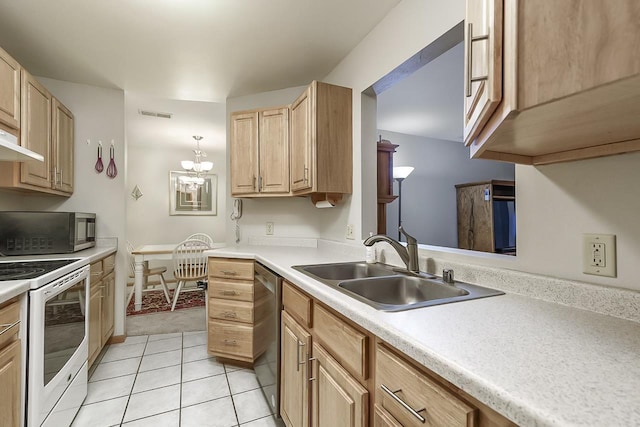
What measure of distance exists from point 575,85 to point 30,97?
9.05 ft

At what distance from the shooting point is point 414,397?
666 mm

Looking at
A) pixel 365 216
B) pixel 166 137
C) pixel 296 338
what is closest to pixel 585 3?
pixel 296 338

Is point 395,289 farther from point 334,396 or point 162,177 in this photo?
point 162,177

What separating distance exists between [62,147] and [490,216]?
418 cm

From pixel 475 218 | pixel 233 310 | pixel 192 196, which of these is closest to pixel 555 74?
pixel 233 310

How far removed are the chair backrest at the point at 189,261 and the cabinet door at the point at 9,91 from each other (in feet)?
7.08

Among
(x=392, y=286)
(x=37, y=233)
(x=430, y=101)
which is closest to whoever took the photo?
(x=392, y=286)

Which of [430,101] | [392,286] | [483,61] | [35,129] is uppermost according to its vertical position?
[430,101]

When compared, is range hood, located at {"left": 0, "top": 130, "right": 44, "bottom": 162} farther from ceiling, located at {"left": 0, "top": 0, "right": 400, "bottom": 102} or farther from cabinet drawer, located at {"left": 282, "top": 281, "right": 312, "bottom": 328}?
cabinet drawer, located at {"left": 282, "top": 281, "right": 312, "bottom": 328}

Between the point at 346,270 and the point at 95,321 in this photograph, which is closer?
the point at 346,270

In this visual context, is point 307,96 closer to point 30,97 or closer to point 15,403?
point 30,97

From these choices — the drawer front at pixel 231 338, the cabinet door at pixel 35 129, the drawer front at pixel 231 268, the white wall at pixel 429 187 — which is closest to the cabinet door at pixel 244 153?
the drawer front at pixel 231 268

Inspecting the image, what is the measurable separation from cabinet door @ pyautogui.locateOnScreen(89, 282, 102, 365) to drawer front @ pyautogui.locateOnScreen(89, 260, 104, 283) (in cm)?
4

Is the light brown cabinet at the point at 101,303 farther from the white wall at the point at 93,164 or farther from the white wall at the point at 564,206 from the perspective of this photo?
the white wall at the point at 564,206
